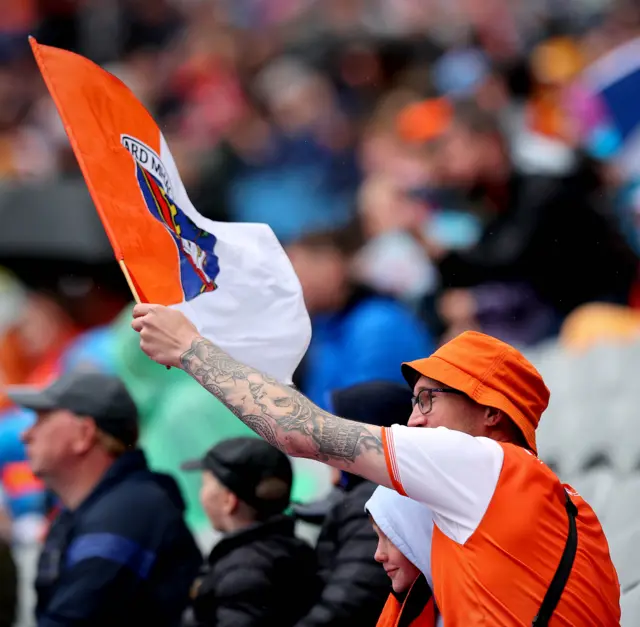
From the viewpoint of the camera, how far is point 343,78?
11.5 m

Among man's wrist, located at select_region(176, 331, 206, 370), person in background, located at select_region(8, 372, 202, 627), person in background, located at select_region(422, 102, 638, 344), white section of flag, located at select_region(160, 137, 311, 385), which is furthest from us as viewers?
person in background, located at select_region(422, 102, 638, 344)

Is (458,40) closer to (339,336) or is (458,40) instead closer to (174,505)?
(339,336)

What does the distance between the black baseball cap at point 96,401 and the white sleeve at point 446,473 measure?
94.3 inches

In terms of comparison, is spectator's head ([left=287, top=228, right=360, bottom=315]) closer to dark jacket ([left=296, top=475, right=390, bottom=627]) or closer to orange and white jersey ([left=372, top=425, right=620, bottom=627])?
dark jacket ([left=296, top=475, right=390, bottom=627])

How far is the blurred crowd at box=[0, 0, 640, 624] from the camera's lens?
705 centimetres

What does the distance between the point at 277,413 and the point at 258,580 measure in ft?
4.37

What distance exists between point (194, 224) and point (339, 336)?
3.05 meters

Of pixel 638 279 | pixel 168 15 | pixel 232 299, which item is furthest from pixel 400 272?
pixel 168 15

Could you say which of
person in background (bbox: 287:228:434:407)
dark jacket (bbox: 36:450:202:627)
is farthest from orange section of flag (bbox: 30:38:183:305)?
person in background (bbox: 287:228:434:407)

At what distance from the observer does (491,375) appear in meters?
3.49

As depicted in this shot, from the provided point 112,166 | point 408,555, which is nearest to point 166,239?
point 112,166

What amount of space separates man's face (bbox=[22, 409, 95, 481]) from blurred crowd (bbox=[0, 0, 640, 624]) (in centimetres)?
121

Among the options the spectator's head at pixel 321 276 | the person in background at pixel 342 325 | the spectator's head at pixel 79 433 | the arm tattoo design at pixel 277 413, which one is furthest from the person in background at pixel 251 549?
the spectator's head at pixel 321 276

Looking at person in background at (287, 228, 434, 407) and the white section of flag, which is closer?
the white section of flag
